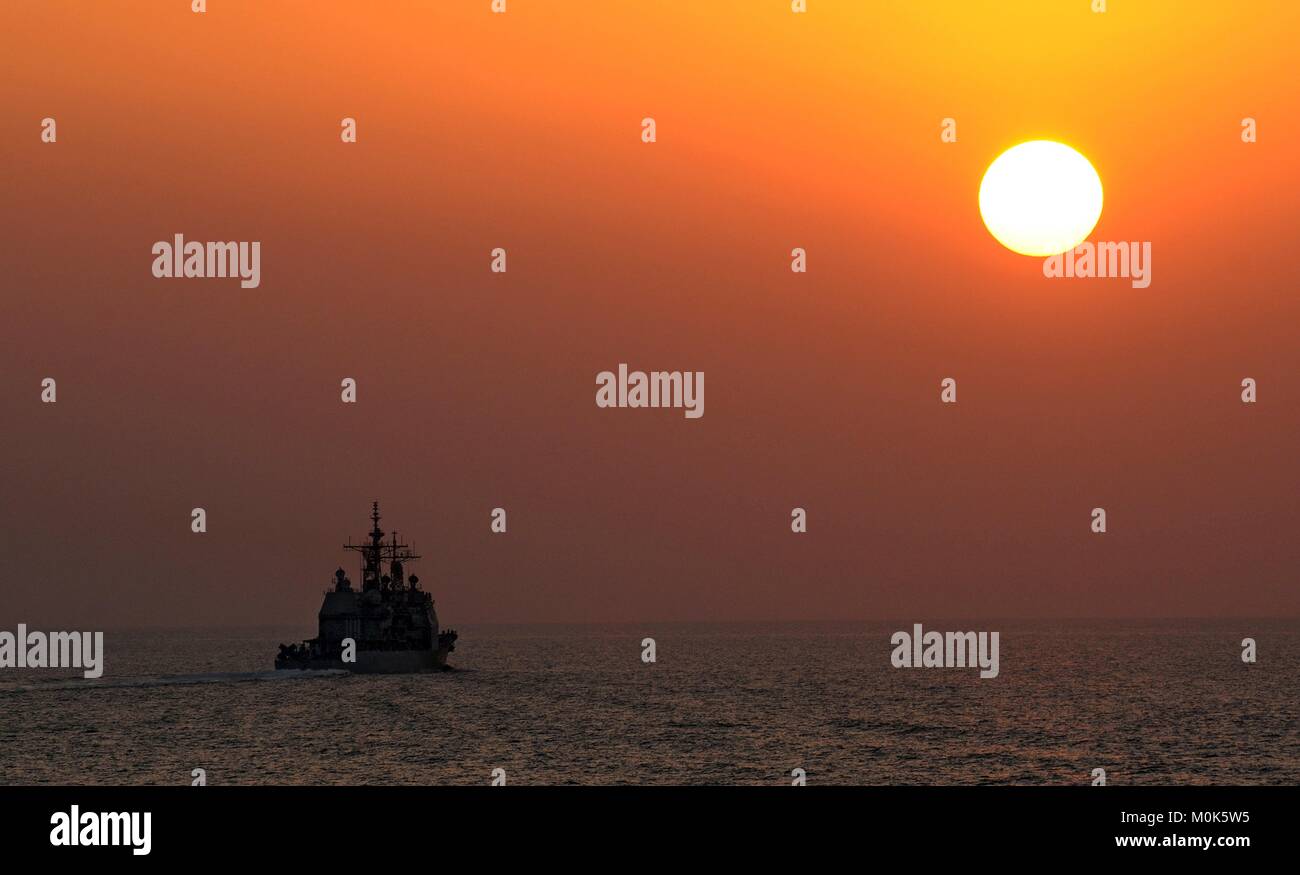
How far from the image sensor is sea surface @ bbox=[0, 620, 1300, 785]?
211 feet

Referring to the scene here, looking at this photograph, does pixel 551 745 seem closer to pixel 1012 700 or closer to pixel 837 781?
pixel 837 781

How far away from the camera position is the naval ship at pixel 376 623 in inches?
5143
